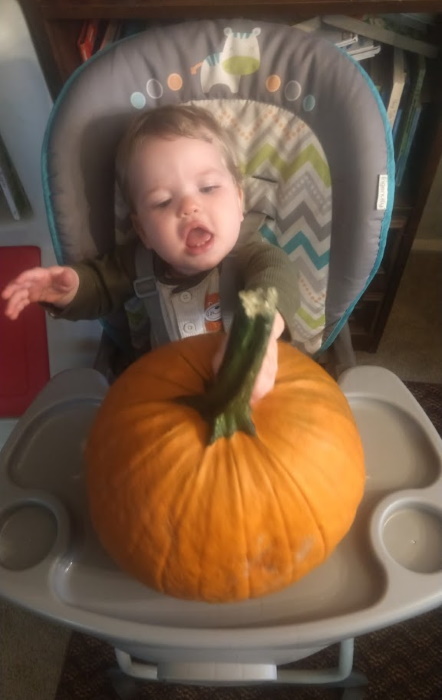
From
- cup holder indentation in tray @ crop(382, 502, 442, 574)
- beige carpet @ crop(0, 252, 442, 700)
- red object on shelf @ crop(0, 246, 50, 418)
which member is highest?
cup holder indentation in tray @ crop(382, 502, 442, 574)

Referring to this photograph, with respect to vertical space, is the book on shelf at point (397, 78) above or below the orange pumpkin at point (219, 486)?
above

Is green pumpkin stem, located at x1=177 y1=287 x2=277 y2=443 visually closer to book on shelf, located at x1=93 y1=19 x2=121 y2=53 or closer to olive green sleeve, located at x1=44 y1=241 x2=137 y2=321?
olive green sleeve, located at x1=44 y1=241 x2=137 y2=321

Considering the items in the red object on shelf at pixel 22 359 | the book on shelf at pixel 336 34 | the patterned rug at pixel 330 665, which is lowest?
the patterned rug at pixel 330 665

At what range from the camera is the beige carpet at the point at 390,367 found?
1.07m

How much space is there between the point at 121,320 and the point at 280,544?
488 millimetres

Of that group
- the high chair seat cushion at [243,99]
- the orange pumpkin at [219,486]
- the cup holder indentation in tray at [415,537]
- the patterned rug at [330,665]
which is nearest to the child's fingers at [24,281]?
the high chair seat cushion at [243,99]

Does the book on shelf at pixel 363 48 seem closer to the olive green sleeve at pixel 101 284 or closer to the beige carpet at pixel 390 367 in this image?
the olive green sleeve at pixel 101 284

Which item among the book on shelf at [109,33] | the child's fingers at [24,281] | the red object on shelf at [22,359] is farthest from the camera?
the red object on shelf at [22,359]

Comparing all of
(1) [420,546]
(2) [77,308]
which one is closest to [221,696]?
(1) [420,546]

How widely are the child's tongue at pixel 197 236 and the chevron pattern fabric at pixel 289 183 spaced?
13 cm

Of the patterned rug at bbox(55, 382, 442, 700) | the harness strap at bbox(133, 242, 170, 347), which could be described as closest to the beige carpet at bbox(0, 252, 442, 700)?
the patterned rug at bbox(55, 382, 442, 700)

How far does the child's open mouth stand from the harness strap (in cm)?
12

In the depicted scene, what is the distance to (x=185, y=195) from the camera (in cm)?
69

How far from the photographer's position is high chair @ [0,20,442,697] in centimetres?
56
